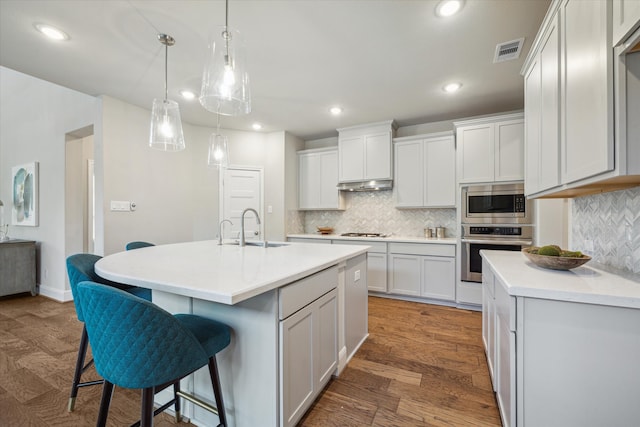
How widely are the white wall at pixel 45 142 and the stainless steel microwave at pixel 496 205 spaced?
4720mm

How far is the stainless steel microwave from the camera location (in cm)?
313

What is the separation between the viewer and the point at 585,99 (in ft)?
3.87

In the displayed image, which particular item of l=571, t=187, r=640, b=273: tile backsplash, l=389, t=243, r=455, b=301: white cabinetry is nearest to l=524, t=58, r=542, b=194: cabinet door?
→ l=571, t=187, r=640, b=273: tile backsplash

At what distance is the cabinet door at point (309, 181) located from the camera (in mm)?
4777

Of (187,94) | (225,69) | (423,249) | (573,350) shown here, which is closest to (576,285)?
(573,350)

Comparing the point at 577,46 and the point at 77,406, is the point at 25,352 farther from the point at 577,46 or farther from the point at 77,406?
the point at 577,46

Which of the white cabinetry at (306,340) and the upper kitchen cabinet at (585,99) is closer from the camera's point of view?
the upper kitchen cabinet at (585,99)

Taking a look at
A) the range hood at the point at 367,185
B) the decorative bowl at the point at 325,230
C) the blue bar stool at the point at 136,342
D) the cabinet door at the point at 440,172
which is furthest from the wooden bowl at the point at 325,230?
the blue bar stool at the point at 136,342

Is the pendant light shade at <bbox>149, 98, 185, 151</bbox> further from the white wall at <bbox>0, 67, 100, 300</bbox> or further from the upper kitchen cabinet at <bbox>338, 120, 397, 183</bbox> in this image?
the upper kitchen cabinet at <bbox>338, 120, 397, 183</bbox>

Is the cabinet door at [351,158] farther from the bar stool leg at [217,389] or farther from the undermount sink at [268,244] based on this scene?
the bar stool leg at [217,389]

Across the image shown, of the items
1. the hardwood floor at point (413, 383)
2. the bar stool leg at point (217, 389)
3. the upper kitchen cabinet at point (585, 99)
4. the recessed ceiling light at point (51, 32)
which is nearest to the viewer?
the upper kitchen cabinet at point (585, 99)

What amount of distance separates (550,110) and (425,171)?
7.56ft

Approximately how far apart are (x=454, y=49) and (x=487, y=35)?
9.8 inches

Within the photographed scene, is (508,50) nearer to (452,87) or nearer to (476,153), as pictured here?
(452,87)
